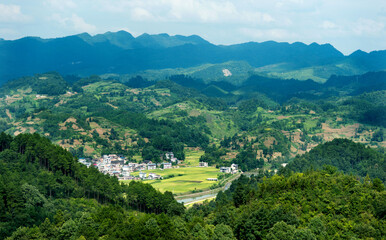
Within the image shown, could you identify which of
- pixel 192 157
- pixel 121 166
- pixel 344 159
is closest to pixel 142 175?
pixel 121 166

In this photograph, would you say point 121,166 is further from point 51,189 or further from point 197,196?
point 51,189

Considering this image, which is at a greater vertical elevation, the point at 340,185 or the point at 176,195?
the point at 340,185

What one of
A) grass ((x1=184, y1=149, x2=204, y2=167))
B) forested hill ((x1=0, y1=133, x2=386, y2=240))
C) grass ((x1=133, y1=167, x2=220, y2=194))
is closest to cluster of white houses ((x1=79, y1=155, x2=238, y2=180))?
grass ((x1=184, y1=149, x2=204, y2=167))

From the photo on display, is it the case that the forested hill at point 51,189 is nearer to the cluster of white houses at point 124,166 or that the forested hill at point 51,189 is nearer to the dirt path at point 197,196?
the dirt path at point 197,196

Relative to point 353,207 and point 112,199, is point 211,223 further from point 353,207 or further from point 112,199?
point 112,199

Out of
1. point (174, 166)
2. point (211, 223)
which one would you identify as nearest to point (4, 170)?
point (211, 223)

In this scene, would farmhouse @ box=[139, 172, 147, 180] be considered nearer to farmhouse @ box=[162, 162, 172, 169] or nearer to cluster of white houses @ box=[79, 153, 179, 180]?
cluster of white houses @ box=[79, 153, 179, 180]
